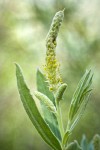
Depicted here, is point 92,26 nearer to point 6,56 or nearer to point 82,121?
point 82,121

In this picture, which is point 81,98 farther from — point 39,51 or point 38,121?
point 39,51

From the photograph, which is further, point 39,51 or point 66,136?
point 39,51

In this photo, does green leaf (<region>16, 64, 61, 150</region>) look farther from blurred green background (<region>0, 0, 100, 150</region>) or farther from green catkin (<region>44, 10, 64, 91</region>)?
blurred green background (<region>0, 0, 100, 150</region>)

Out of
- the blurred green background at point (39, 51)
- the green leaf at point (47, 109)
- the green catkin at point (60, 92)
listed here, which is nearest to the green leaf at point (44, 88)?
the green leaf at point (47, 109)

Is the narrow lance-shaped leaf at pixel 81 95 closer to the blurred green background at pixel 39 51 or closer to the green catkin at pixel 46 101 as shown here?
the green catkin at pixel 46 101

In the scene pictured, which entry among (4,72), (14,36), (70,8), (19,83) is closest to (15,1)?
(14,36)

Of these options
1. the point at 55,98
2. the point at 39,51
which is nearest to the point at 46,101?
the point at 55,98

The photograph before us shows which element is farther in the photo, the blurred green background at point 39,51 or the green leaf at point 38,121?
the blurred green background at point 39,51
